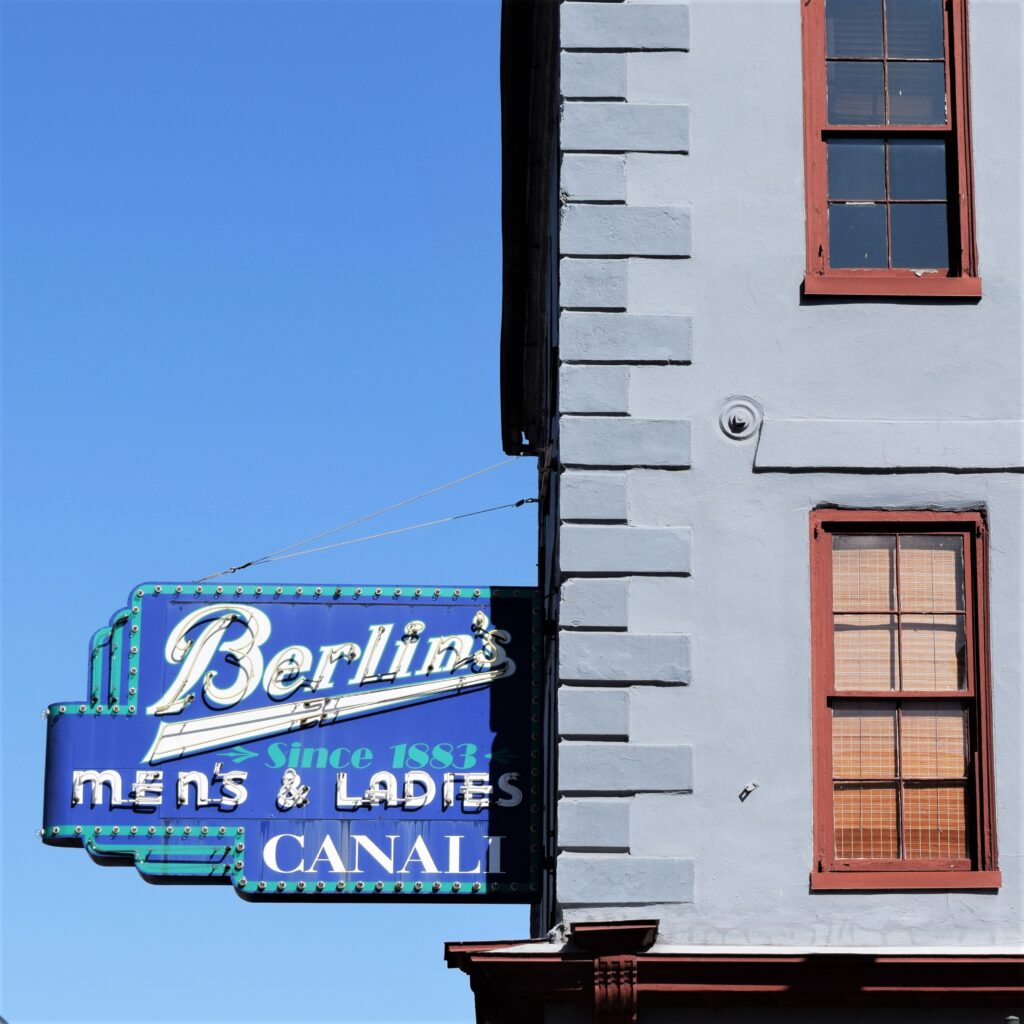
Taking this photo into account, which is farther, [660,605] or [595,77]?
[595,77]

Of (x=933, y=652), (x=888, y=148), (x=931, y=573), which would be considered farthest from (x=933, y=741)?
(x=888, y=148)

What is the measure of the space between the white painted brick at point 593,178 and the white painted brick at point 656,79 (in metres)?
0.51

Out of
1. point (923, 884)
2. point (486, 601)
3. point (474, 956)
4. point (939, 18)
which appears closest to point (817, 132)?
point (939, 18)

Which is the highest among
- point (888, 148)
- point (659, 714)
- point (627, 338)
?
point (888, 148)

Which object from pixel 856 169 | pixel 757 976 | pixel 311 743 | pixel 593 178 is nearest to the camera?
pixel 757 976

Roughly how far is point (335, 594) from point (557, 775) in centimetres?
264

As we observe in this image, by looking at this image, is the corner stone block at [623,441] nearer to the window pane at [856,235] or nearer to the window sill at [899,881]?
the window pane at [856,235]

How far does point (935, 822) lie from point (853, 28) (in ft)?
17.0

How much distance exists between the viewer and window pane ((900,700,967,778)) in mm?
12594

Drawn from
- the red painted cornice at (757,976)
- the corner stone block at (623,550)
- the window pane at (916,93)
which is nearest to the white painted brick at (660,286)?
the corner stone block at (623,550)

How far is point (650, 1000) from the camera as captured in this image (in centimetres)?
1191

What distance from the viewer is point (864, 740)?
41.4 ft

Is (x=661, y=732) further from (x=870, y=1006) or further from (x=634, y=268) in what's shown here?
(x=634, y=268)

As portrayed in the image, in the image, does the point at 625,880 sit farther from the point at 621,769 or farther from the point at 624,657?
the point at 624,657
